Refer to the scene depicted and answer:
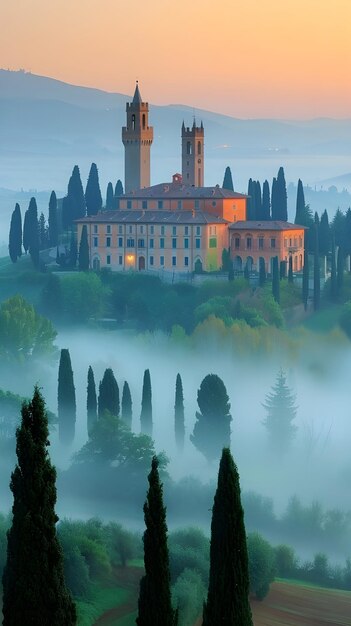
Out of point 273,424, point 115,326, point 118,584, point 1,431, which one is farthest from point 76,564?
point 115,326

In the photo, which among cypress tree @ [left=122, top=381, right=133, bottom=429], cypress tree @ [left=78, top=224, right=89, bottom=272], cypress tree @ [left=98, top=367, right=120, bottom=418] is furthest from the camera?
cypress tree @ [left=78, top=224, right=89, bottom=272]

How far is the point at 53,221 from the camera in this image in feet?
265

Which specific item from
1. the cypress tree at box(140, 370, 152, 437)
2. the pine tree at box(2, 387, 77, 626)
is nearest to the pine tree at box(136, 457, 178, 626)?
the pine tree at box(2, 387, 77, 626)

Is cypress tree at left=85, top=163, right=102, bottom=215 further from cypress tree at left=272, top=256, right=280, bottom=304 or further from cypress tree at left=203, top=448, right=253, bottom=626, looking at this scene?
cypress tree at left=203, top=448, right=253, bottom=626

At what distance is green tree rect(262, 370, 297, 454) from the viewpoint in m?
60.1

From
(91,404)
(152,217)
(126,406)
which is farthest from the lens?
(152,217)

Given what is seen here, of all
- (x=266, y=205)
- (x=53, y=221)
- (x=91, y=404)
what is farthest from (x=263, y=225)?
(x=91, y=404)

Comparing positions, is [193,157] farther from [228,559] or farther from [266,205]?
[228,559]

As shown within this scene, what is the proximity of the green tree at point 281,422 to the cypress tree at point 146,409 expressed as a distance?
497 cm

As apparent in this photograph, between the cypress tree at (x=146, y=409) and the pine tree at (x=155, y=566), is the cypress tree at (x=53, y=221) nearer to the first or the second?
the cypress tree at (x=146, y=409)

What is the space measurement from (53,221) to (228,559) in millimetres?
56838

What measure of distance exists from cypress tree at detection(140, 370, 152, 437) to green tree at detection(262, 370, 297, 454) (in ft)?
16.3

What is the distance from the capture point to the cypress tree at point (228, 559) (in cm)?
2508

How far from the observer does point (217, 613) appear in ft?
82.9
